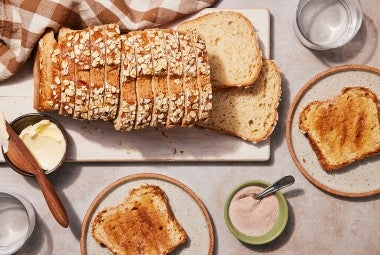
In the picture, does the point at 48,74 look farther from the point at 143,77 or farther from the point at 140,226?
the point at 140,226

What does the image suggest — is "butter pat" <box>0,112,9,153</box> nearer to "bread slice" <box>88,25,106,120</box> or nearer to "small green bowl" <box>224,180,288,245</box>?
"bread slice" <box>88,25,106,120</box>

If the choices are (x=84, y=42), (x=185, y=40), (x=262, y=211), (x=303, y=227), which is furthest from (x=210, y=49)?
(x=303, y=227)

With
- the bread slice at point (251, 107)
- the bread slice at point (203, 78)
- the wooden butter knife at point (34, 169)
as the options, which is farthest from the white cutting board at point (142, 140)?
the bread slice at point (203, 78)

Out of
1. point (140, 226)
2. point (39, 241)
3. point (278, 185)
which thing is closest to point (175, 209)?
point (140, 226)

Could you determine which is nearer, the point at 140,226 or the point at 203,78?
the point at 203,78

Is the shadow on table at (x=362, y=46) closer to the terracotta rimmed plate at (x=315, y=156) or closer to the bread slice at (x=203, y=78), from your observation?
the terracotta rimmed plate at (x=315, y=156)

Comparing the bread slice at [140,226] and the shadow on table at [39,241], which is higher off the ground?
the bread slice at [140,226]

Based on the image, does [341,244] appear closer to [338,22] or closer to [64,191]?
[338,22]
